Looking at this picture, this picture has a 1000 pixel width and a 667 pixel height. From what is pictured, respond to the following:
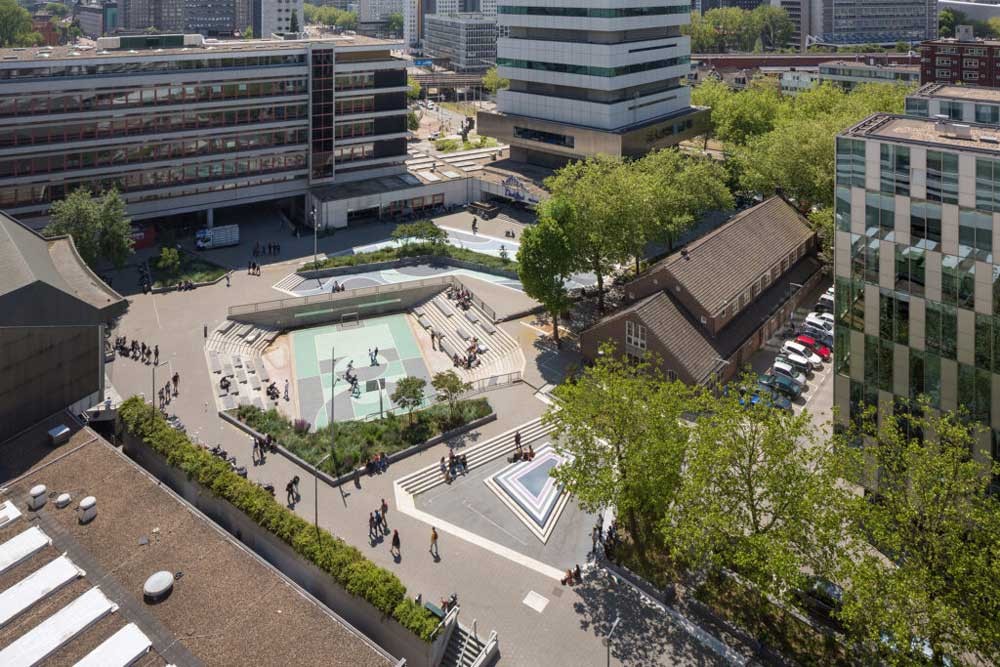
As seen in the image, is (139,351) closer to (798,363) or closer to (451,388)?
(451,388)

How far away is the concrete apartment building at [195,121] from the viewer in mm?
71875

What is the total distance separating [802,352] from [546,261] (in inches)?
866

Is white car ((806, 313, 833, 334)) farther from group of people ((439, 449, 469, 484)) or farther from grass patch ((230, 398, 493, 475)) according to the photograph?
group of people ((439, 449, 469, 484))

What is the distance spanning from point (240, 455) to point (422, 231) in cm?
3857

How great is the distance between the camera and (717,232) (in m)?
63.4

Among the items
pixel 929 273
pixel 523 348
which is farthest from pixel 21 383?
pixel 929 273

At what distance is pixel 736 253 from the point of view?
62.2m

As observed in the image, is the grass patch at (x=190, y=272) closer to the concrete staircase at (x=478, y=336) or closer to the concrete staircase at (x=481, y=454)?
the concrete staircase at (x=478, y=336)

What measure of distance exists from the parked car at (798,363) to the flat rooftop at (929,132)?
68.7 ft

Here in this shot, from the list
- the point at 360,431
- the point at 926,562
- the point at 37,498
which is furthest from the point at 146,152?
the point at 926,562

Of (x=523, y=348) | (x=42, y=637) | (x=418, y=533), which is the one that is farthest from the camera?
(x=523, y=348)

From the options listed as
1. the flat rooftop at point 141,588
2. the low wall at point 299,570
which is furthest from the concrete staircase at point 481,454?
the flat rooftop at point 141,588

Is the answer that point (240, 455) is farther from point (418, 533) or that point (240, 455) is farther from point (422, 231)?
point (422, 231)

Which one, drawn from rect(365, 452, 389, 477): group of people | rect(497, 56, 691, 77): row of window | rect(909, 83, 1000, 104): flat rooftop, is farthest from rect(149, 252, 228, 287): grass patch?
rect(909, 83, 1000, 104): flat rooftop
